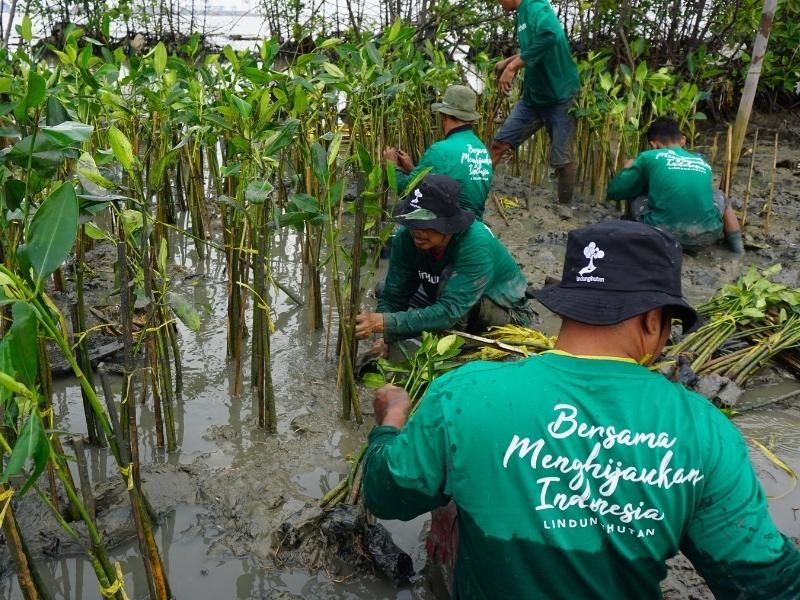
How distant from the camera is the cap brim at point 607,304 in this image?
1412 millimetres

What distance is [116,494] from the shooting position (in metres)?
2.60

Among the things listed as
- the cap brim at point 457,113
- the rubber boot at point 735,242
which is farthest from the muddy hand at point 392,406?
the rubber boot at point 735,242

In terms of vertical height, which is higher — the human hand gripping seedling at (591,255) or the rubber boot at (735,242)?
the human hand gripping seedling at (591,255)

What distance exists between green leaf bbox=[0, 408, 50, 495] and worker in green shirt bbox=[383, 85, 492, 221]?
304cm

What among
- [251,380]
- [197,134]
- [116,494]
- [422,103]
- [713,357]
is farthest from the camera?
[422,103]

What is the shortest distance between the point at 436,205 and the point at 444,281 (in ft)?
1.28

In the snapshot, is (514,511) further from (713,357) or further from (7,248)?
(713,357)

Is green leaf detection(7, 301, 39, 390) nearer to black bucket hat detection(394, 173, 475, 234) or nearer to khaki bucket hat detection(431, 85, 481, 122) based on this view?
black bucket hat detection(394, 173, 475, 234)

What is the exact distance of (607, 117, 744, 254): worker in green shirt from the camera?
527 cm

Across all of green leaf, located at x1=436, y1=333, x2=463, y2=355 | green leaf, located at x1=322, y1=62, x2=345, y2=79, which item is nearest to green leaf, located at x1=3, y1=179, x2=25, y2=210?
Result: green leaf, located at x1=436, y1=333, x2=463, y2=355

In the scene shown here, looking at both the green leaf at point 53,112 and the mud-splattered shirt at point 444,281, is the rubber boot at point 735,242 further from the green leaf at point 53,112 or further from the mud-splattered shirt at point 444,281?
the green leaf at point 53,112

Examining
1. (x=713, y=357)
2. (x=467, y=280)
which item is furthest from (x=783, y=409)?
(x=467, y=280)

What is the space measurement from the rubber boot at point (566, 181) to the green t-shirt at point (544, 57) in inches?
22.0

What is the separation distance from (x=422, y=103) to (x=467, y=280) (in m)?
3.30
